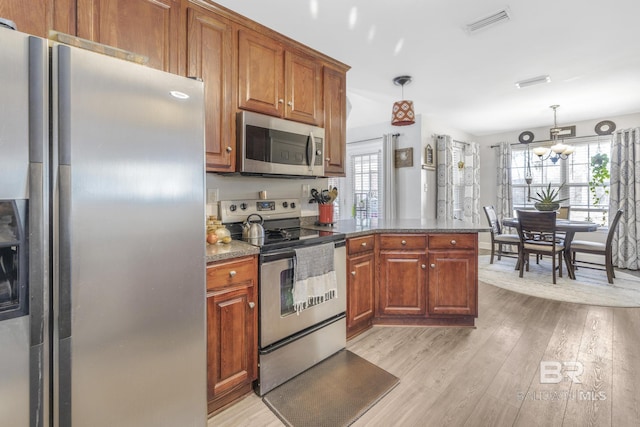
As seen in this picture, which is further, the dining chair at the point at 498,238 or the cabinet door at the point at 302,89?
the dining chair at the point at 498,238

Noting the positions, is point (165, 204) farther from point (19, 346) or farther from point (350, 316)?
point (350, 316)

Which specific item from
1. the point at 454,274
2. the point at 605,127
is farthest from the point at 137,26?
the point at 605,127

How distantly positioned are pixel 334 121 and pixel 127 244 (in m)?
2.14

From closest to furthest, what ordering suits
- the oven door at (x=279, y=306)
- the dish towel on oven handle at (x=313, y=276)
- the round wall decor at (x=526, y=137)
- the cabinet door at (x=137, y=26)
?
the cabinet door at (x=137, y=26)
the oven door at (x=279, y=306)
the dish towel on oven handle at (x=313, y=276)
the round wall decor at (x=526, y=137)

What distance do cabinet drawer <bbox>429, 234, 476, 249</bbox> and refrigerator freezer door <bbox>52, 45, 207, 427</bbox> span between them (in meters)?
1.97

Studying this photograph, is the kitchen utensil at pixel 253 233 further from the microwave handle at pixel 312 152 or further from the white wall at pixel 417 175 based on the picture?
the white wall at pixel 417 175

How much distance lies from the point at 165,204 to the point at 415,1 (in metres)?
2.15

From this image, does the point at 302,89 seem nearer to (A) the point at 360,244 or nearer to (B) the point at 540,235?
(A) the point at 360,244

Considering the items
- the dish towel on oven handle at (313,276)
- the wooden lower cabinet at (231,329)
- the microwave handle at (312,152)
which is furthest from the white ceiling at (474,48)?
the wooden lower cabinet at (231,329)

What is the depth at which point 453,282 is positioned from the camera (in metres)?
2.64

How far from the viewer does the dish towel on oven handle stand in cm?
192

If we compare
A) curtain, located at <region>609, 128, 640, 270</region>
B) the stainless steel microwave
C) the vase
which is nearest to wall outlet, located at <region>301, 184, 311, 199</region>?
the stainless steel microwave

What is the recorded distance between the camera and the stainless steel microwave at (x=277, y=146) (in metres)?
2.14

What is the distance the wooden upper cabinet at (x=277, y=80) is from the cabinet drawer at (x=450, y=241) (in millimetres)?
1463
